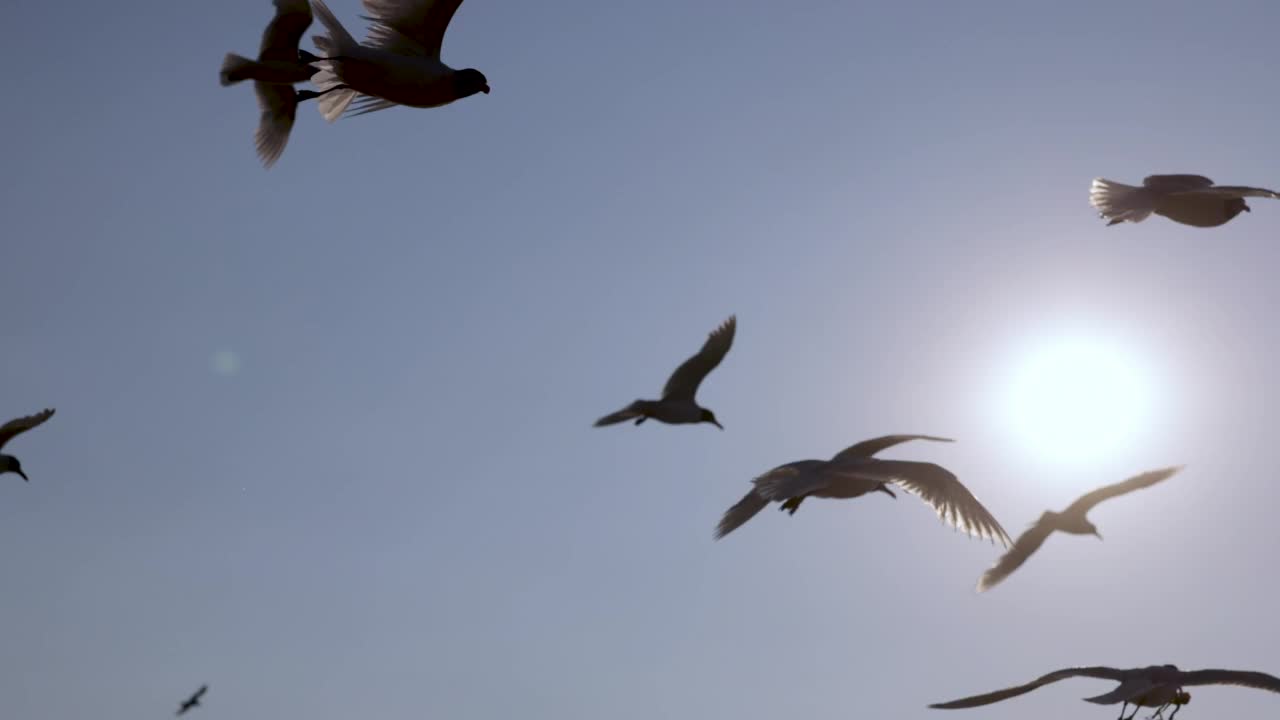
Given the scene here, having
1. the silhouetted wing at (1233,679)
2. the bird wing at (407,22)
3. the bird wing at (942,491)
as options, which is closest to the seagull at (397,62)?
the bird wing at (407,22)

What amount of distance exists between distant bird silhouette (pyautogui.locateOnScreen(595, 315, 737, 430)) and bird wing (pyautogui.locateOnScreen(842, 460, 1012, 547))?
3603 mm

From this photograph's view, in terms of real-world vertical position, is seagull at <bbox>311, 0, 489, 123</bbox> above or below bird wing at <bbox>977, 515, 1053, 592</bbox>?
above

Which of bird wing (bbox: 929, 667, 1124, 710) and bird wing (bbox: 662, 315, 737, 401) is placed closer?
bird wing (bbox: 929, 667, 1124, 710)

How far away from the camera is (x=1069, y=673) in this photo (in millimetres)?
14359

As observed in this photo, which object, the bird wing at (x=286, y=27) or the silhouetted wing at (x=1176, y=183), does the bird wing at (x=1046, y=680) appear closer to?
the silhouetted wing at (x=1176, y=183)

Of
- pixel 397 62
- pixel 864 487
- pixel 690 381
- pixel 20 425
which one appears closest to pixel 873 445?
pixel 864 487

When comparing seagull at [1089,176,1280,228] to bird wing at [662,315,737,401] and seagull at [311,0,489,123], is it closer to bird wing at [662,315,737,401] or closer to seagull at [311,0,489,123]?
bird wing at [662,315,737,401]

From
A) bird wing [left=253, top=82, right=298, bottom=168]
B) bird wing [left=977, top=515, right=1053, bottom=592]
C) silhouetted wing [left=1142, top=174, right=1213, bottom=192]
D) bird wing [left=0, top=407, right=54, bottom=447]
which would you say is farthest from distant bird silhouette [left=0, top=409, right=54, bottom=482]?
silhouetted wing [left=1142, top=174, right=1213, bottom=192]

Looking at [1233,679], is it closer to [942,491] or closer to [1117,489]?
[1117,489]

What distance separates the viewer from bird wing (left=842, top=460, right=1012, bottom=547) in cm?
1388

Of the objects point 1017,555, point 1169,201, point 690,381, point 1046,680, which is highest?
point 1169,201

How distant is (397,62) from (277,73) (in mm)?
968

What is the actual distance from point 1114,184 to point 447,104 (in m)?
7.16

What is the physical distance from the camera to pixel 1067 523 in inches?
638
